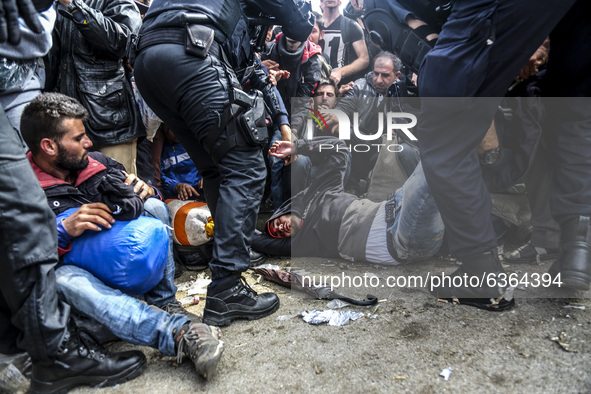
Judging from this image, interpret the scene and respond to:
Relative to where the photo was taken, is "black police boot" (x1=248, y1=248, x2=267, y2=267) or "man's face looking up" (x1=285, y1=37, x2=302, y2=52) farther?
"man's face looking up" (x1=285, y1=37, x2=302, y2=52)

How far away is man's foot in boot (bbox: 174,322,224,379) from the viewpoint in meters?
1.61

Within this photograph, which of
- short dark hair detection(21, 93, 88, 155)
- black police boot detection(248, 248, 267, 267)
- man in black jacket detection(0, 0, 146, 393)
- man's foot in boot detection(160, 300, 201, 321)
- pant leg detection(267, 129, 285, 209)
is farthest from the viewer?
pant leg detection(267, 129, 285, 209)

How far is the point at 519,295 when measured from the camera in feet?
7.10

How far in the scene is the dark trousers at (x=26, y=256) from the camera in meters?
1.42

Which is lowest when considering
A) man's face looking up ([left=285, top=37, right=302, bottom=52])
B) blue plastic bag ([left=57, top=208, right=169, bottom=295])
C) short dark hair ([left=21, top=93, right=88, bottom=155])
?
blue plastic bag ([left=57, top=208, right=169, bottom=295])

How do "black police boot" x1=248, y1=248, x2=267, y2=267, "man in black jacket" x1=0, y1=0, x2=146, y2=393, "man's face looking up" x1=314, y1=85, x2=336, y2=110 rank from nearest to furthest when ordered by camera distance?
"man in black jacket" x1=0, y1=0, x2=146, y2=393 → "black police boot" x1=248, y1=248, x2=267, y2=267 → "man's face looking up" x1=314, y1=85, x2=336, y2=110

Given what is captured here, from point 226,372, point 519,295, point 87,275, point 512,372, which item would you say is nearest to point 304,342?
point 226,372

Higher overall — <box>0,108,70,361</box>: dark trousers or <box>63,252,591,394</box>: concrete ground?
<box>0,108,70,361</box>: dark trousers

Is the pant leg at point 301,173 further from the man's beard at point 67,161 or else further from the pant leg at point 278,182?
the man's beard at point 67,161

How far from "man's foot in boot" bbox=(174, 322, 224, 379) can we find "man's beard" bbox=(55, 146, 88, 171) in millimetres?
925

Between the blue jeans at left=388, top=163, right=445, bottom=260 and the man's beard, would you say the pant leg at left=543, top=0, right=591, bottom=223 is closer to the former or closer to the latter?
the blue jeans at left=388, top=163, right=445, bottom=260

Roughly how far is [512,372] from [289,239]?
194cm

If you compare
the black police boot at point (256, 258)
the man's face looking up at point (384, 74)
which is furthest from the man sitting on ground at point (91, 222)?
the man's face looking up at point (384, 74)

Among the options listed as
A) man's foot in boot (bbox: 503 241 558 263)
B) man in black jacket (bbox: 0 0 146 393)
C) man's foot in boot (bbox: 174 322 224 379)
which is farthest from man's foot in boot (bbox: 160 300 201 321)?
man's foot in boot (bbox: 503 241 558 263)
